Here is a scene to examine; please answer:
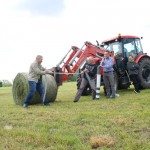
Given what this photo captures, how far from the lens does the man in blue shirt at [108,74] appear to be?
13.3 m

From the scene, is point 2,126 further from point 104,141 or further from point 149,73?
point 149,73

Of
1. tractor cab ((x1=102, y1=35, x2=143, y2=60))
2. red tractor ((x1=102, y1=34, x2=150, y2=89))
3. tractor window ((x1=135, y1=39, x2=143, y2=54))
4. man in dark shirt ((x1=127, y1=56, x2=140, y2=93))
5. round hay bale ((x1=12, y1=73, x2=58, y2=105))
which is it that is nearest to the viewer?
round hay bale ((x1=12, y1=73, x2=58, y2=105))

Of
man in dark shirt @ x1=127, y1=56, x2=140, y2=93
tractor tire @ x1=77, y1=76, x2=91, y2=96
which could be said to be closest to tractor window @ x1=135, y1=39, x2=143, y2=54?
man in dark shirt @ x1=127, y1=56, x2=140, y2=93

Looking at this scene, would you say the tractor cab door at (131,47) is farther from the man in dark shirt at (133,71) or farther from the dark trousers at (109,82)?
the dark trousers at (109,82)

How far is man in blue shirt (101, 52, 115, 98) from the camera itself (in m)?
13.3

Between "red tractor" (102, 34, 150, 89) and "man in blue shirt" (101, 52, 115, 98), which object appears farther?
"red tractor" (102, 34, 150, 89)

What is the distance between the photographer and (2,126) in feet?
25.3

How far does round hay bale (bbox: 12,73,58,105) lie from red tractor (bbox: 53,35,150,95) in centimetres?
80

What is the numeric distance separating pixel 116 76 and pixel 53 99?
10.7 feet

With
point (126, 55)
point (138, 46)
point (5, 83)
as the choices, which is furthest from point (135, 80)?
point (5, 83)

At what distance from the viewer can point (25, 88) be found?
1247cm

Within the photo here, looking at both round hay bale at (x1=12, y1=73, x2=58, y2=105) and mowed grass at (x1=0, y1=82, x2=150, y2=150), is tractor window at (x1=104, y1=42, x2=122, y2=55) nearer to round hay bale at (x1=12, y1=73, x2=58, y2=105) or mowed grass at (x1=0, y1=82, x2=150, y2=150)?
round hay bale at (x1=12, y1=73, x2=58, y2=105)

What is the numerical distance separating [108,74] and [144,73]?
3.13 meters

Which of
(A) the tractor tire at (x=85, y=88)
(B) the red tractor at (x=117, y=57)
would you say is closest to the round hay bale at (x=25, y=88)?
(B) the red tractor at (x=117, y=57)
